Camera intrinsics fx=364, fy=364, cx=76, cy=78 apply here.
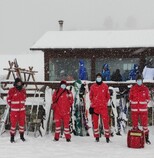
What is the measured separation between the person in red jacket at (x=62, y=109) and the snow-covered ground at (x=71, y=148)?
0.99ft

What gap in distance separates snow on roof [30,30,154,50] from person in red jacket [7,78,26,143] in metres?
7.42

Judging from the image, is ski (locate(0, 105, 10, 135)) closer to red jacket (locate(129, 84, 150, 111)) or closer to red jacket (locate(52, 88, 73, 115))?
red jacket (locate(52, 88, 73, 115))

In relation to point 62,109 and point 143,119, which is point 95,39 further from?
point 143,119

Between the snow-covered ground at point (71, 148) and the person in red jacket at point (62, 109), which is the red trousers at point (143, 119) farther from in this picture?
the person in red jacket at point (62, 109)

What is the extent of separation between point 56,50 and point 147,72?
5.89 meters

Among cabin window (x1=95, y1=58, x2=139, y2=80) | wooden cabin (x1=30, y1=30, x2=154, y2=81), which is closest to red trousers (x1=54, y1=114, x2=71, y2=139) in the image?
wooden cabin (x1=30, y1=30, x2=154, y2=81)

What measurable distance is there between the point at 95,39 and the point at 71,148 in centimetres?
1050

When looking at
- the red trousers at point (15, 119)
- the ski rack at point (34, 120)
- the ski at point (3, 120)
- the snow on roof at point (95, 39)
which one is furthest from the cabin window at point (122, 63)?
the red trousers at point (15, 119)

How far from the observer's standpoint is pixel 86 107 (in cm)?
1146

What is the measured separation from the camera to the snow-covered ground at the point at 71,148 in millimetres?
8387

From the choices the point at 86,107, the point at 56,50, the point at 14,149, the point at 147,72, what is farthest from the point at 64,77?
the point at 14,149

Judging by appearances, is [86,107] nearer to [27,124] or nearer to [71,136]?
[71,136]

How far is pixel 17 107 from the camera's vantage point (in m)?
10.0

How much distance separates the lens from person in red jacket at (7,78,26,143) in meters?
10.0
